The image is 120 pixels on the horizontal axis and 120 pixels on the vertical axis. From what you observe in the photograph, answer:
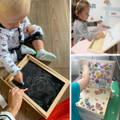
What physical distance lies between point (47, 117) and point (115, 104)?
0.69 feet

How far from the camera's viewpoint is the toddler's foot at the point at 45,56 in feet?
2.86

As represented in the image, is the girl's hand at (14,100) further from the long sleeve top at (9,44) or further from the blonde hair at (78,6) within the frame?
the blonde hair at (78,6)

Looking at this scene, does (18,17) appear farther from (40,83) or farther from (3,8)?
(40,83)

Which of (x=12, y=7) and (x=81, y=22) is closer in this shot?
(x=12, y=7)

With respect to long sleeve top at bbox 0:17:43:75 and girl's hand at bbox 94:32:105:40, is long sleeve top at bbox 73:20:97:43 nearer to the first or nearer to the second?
girl's hand at bbox 94:32:105:40

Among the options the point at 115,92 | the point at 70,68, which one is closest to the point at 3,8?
the point at 70,68

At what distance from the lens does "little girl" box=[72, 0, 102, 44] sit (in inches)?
33.1

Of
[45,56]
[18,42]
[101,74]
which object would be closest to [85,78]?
[101,74]

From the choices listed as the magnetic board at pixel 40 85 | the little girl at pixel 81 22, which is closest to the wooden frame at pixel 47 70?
the magnetic board at pixel 40 85

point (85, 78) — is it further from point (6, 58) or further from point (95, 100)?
point (6, 58)

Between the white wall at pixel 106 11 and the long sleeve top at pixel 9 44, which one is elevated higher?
the white wall at pixel 106 11

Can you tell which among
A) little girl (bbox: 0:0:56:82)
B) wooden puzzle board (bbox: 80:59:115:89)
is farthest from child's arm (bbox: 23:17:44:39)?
wooden puzzle board (bbox: 80:59:115:89)

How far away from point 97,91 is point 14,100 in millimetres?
Result: 256

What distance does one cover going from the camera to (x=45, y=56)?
0.87 m
